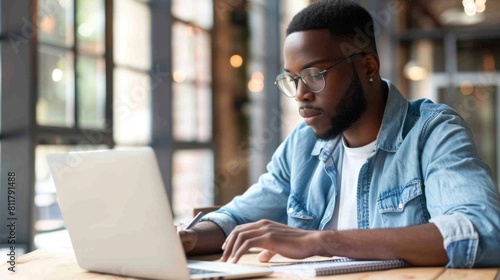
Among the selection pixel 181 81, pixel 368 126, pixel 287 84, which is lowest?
pixel 368 126

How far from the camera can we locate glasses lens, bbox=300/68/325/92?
1.86 meters

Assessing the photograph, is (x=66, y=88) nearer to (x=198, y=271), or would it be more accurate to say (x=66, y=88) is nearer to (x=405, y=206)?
(x=405, y=206)

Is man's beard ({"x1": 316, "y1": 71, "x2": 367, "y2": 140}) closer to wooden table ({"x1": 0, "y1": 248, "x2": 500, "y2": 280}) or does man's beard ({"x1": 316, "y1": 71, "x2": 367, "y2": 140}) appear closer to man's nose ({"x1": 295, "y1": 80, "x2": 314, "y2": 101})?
man's nose ({"x1": 295, "y1": 80, "x2": 314, "y2": 101})

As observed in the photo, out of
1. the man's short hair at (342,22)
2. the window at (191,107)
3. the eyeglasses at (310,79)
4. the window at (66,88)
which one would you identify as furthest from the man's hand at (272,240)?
the window at (191,107)

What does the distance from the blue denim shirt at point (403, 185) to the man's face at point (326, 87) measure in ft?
0.37

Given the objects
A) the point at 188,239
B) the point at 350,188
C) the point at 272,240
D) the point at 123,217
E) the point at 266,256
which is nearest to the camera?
the point at 123,217

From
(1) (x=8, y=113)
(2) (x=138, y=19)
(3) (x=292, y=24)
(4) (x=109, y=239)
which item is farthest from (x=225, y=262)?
(2) (x=138, y=19)

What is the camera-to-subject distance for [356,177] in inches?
78.6

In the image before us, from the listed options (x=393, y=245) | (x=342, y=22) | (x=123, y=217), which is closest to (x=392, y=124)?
(x=342, y=22)

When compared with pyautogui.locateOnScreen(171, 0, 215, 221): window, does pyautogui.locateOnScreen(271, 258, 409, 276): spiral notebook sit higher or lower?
lower

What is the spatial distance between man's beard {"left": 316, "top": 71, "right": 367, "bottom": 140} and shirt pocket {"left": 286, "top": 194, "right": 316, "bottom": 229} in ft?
0.76

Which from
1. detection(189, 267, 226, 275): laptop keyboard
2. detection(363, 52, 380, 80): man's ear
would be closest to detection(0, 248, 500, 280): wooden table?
detection(189, 267, 226, 275): laptop keyboard

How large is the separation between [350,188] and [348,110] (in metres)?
0.22

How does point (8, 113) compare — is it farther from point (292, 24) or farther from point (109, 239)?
point (109, 239)
